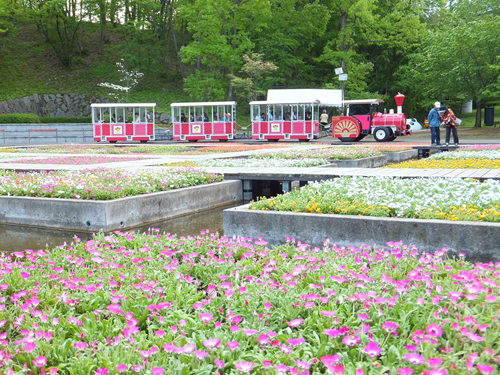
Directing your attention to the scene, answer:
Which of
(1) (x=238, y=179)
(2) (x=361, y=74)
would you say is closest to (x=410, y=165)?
(1) (x=238, y=179)

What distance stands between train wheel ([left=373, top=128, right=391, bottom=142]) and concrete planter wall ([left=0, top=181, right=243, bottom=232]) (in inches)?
863

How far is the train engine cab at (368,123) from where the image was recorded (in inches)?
1187

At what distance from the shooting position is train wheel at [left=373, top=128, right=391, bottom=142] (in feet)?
98.0

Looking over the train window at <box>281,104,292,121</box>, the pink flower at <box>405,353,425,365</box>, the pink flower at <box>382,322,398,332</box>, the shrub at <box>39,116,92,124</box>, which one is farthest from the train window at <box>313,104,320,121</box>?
the pink flower at <box>405,353,425,365</box>

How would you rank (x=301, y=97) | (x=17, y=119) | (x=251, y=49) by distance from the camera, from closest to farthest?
(x=301, y=97)
(x=17, y=119)
(x=251, y=49)

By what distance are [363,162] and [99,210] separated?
30.9 ft

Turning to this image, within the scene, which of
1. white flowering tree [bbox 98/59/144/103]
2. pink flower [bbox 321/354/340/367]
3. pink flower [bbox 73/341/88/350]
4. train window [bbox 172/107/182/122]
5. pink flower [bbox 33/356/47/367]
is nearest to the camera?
pink flower [bbox 321/354/340/367]

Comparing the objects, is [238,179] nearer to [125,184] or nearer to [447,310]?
[125,184]

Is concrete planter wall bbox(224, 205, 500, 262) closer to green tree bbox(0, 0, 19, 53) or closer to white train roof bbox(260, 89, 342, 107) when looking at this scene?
white train roof bbox(260, 89, 342, 107)

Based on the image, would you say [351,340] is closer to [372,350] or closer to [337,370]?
[372,350]

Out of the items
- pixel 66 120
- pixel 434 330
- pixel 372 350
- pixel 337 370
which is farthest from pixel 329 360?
pixel 66 120

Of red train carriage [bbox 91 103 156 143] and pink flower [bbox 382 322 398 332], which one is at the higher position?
red train carriage [bbox 91 103 156 143]

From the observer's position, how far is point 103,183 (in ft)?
31.1

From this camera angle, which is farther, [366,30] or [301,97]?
[366,30]
